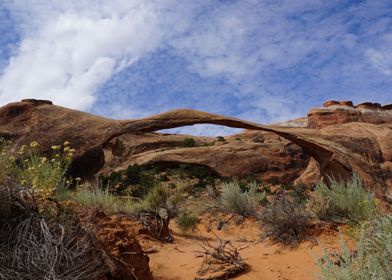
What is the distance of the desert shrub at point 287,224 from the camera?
6.79 metres

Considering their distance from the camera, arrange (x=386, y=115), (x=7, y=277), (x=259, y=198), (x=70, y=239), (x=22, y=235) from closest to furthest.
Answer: (x=7, y=277) < (x=22, y=235) < (x=70, y=239) < (x=259, y=198) < (x=386, y=115)

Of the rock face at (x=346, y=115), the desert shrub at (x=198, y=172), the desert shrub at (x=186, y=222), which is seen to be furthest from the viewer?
the rock face at (x=346, y=115)

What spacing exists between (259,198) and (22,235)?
10604 mm

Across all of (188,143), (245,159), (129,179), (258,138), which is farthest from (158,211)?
(258,138)

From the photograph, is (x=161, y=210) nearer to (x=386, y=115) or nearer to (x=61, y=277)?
(x=61, y=277)

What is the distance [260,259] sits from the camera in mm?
6289

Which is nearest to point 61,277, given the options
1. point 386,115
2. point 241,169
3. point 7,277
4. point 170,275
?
point 7,277

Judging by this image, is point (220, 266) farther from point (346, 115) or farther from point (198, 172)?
point (346, 115)

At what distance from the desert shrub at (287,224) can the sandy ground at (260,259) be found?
145mm

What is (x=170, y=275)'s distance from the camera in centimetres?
573

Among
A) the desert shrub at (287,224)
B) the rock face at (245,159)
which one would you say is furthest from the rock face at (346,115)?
the desert shrub at (287,224)

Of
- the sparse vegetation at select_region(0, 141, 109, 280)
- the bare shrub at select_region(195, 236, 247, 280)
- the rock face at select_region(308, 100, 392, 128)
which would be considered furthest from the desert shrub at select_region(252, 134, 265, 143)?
the sparse vegetation at select_region(0, 141, 109, 280)

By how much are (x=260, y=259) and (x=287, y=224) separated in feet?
2.80

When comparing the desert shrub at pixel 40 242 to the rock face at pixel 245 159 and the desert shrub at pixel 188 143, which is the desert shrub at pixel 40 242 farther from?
the desert shrub at pixel 188 143
